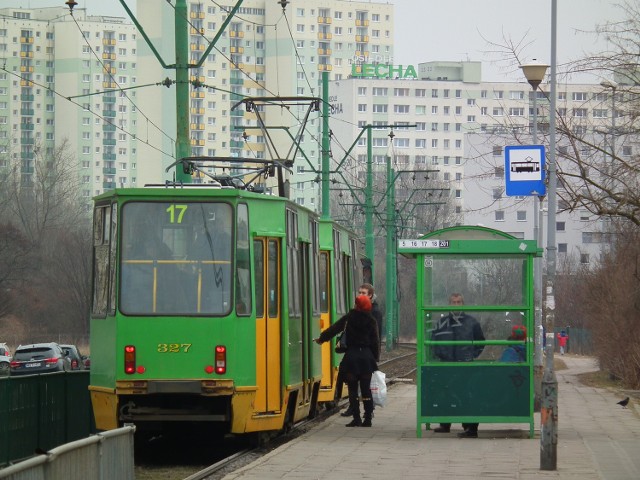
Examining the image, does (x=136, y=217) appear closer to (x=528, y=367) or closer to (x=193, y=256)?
(x=193, y=256)

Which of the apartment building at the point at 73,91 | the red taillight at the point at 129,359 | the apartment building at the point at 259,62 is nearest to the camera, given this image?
the red taillight at the point at 129,359

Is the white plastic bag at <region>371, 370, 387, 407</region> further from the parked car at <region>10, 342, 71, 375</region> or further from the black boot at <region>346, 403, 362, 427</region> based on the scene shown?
the parked car at <region>10, 342, 71, 375</region>

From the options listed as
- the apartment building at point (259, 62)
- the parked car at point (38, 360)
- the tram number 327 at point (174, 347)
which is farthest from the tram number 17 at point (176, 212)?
the apartment building at point (259, 62)

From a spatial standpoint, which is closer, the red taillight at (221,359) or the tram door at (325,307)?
the red taillight at (221,359)

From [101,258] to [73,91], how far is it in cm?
12017

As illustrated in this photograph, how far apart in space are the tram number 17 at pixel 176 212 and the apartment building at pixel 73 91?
112422mm

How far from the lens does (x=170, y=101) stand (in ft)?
364

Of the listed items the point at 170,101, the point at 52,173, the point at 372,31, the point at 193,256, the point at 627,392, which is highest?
the point at 372,31

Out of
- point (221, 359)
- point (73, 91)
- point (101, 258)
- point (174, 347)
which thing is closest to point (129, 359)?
point (174, 347)

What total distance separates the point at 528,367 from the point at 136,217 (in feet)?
15.1

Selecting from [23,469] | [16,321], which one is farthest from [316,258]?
[16,321]

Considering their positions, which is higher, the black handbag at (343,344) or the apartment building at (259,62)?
the apartment building at (259,62)

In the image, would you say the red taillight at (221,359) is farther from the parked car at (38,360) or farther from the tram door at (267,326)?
the parked car at (38,360)

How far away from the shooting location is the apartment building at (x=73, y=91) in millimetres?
128125
